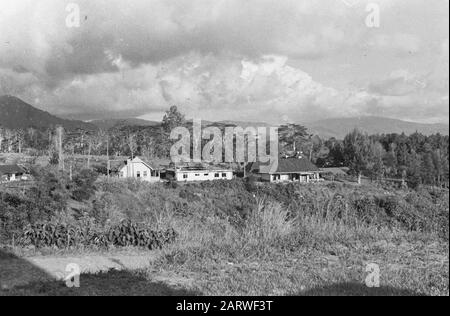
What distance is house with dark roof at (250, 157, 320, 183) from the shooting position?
46.5 metres

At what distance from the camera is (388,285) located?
4.00 meters

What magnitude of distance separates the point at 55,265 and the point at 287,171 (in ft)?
141

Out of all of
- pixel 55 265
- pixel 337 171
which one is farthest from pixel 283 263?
pixel 337 171

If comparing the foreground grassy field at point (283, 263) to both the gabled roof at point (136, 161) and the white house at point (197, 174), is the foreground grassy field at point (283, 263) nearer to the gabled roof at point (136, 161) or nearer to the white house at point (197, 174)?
the white house at point (197, 174)

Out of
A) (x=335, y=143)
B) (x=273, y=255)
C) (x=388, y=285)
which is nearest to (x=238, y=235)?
(x=273, y=255)

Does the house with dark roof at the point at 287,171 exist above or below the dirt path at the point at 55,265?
below

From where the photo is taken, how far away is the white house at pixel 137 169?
41188 mm

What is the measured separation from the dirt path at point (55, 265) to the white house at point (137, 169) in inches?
1412

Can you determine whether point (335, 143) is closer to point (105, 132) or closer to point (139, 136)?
point (139, 136)

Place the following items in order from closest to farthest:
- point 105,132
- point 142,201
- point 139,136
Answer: point 142,201 → point 139,136 → point 105,132

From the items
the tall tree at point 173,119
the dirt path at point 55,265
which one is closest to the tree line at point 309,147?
the tall tree at point 173,119

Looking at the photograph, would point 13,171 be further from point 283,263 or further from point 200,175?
point 283,263

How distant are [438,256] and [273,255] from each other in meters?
2.00

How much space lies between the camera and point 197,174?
42.7 m
